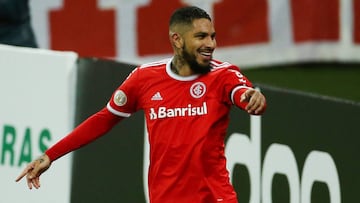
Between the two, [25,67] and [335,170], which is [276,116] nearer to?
[335,170]

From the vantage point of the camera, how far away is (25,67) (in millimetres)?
9492

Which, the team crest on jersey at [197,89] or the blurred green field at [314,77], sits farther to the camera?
the blurred green field at [314,77]

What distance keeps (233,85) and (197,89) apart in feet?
0.61

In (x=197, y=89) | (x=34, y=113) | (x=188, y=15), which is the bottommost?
(x=34, y=113)

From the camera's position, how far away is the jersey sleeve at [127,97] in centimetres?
761

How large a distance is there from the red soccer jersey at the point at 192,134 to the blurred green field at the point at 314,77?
22.4 feet

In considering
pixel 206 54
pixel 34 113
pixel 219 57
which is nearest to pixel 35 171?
pixel 206 54

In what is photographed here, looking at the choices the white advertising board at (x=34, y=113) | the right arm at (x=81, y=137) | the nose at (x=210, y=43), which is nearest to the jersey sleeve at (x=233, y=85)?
the nose at (x=210, y=43)

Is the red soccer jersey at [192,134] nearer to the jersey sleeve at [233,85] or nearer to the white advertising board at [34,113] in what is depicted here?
the jersey sleeve at [233,85]

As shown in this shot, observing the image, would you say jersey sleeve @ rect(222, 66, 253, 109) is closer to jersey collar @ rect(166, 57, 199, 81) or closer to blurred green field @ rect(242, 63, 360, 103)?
jersey collar @ rect(166, 57, 199, 81)

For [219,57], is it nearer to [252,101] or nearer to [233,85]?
[233,85]

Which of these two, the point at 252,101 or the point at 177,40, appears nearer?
the point at 252,101

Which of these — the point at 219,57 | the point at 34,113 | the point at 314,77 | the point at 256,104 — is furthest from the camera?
the point at 314,77

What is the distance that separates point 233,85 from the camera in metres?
7.35
